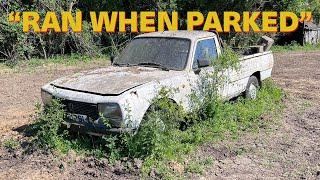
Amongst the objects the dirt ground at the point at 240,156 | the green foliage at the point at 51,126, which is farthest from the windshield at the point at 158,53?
the green foliage at the point at 51,126

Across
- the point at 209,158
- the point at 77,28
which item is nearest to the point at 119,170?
the point at 209,158

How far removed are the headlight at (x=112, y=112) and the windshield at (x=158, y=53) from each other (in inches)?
62.5

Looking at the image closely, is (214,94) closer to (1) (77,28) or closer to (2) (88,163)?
(2) (88,163)

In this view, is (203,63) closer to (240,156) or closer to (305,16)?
(240,156)

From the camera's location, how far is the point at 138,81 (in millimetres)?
5812

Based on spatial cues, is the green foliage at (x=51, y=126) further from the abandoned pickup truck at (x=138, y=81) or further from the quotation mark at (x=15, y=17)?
the quotation mark at (x=15, y=17)

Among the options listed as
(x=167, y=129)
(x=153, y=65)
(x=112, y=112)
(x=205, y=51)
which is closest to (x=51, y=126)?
(x=112, y=112)

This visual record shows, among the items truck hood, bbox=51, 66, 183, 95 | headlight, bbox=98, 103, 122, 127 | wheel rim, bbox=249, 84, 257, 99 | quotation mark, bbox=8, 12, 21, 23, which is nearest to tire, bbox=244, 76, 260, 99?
wheel rim, bbox=249, 84, 257, 99

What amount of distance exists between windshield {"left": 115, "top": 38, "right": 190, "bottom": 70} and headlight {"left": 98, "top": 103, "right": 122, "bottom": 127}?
1.59 metres

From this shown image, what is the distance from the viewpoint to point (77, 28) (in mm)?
14992

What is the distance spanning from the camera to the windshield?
663 centimetres

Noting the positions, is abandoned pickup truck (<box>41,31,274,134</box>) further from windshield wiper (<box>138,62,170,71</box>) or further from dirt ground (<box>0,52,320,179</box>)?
dirt ground (<box>0,52,320,179</box>)

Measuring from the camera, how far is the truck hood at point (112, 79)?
559cm

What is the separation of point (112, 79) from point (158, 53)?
1156mm
